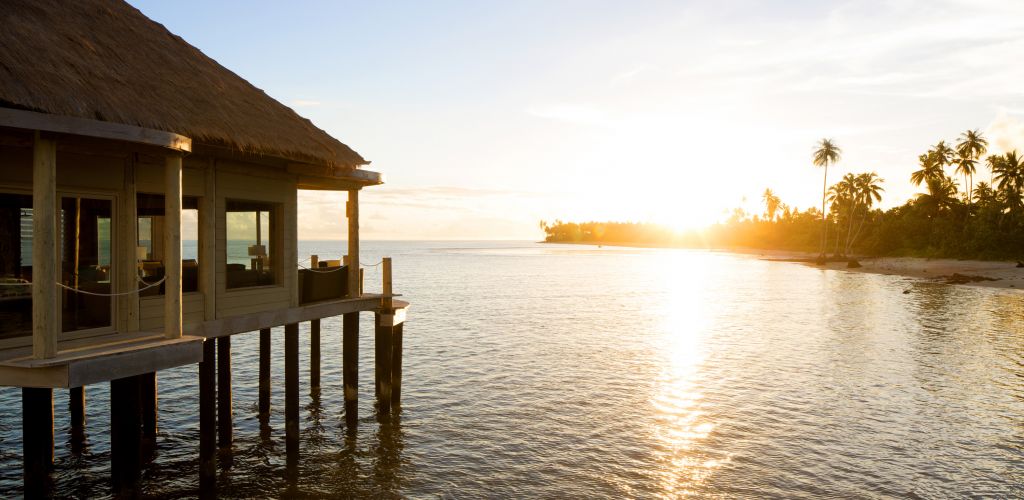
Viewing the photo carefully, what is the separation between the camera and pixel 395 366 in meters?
16.0

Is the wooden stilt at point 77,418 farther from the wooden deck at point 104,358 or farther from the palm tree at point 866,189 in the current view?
the palm tree at point 866,189

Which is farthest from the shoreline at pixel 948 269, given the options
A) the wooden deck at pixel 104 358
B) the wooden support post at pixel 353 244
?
the wooden deck at pixel 104 358

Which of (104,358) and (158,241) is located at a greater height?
(158,241)

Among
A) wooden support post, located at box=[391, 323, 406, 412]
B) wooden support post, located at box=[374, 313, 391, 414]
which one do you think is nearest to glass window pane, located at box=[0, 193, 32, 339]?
wooden support post, located at box=[374, 313, 391, 414]

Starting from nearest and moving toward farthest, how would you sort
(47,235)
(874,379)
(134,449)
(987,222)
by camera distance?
1. (47,235)
2. (134,449)
3. (874,379)
4. (987,222)

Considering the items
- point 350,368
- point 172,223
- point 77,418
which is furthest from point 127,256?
point 77,418

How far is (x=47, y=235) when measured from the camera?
7.34 meters

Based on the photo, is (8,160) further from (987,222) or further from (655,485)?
(987,222)

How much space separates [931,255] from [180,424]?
7919 centimetres

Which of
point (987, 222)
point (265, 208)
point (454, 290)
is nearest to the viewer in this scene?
point (265, 208)

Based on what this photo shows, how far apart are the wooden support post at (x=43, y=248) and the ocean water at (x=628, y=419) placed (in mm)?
5003

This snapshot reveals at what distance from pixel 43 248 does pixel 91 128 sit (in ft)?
4.73

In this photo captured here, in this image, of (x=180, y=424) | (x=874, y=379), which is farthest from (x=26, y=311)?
(x=874, y=379)

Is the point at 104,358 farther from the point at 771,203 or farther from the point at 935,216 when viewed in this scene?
the point at 771,203
